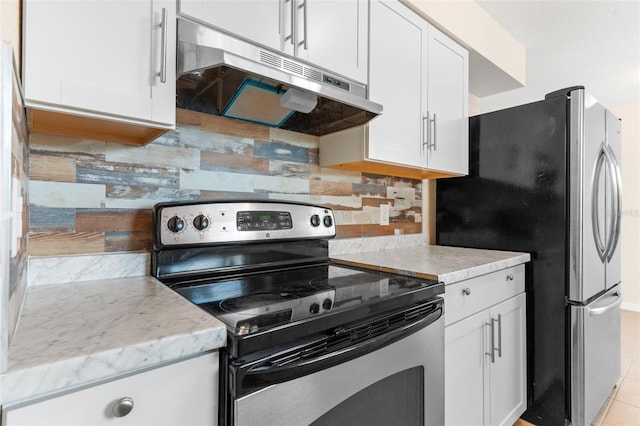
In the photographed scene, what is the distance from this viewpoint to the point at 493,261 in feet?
5.31

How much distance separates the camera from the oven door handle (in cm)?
68

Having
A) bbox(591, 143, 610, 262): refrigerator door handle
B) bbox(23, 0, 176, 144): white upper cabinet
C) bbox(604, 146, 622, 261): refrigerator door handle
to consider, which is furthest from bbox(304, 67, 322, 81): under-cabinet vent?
bbox(604, 146, 622, 261): refrigerator door handle

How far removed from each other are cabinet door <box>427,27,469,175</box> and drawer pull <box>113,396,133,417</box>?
5.50ft

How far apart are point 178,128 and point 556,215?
1904 millimetres

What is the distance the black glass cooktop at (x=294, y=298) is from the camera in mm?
732

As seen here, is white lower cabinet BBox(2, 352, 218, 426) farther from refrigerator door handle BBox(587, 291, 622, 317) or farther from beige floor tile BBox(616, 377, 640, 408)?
beige floor tile BBox(616, 377, 640, 408)

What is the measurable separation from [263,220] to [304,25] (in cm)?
74

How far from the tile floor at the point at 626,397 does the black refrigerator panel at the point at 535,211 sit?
0.36m

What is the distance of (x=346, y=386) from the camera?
85 cm

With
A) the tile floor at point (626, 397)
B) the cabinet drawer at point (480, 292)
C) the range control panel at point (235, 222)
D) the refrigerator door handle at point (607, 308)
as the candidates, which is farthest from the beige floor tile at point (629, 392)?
the range control panel at point (235, 222)

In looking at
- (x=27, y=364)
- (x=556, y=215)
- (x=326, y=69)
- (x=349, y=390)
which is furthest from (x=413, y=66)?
(x=27, y=364)

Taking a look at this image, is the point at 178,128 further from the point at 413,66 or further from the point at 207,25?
the point at 413,66

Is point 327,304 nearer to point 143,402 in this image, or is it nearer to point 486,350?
point 143,402

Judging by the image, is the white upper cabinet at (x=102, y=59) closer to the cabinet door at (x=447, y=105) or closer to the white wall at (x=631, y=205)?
the cabinet door at (x=447, y=105)
